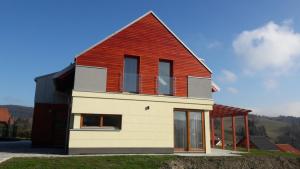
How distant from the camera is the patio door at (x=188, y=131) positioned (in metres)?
16.5

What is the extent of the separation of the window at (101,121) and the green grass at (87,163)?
250 centimetres

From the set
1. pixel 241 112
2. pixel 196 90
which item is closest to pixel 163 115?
pixel 196 90

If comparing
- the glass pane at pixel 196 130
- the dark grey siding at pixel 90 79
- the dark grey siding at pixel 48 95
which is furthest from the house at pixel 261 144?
the dark grey siding at pixel 90 79

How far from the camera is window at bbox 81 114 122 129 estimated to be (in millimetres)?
14817

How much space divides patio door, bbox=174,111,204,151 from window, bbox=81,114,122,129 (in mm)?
3296

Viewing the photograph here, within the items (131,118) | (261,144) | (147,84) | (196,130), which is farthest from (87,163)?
(261,144)

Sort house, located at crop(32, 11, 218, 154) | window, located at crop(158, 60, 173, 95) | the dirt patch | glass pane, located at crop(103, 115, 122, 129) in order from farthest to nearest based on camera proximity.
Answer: window, located at crop(158, 60, 173, 95) < glass pane, located at crop(103, 115, 122, 129) < house, located at crop(32, 11, 218, 154) < the dirt patch

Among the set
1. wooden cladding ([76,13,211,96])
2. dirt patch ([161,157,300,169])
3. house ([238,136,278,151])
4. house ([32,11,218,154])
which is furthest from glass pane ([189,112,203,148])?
house ([238,136,278,151])

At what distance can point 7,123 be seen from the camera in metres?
37.5

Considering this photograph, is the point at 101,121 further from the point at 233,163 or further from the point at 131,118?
the point at 233,163

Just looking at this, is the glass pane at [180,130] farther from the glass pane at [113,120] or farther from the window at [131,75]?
the glass pane at [113,120]

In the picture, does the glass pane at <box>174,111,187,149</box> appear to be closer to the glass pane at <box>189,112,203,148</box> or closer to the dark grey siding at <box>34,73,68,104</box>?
the glass pane at <box>189,112,203,148</box>

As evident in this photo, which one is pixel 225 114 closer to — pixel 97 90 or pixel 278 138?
pixel 97 90

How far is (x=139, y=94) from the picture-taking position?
15.8m
